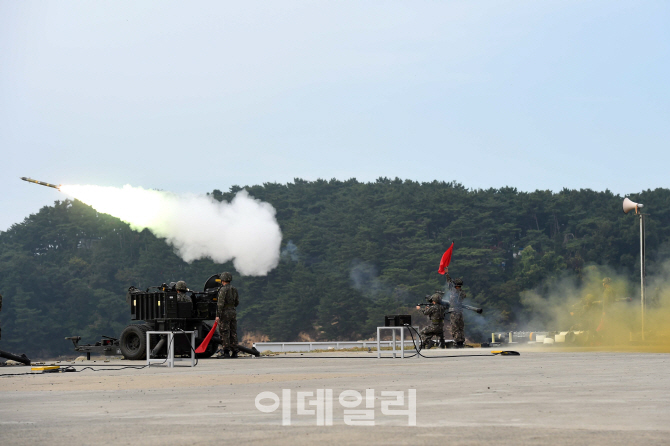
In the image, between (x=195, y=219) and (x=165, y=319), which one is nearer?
(x=165, y=319)

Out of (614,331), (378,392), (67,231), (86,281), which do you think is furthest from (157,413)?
(67,231)

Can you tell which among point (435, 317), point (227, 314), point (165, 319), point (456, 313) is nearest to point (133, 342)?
point (165, 319)

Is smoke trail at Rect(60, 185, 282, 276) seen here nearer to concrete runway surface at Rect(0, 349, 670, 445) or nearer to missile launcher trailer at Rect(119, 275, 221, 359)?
missile launcher trailer at Rect(119, 275, 221, 359)

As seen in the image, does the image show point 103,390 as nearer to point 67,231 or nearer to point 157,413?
point 157,413

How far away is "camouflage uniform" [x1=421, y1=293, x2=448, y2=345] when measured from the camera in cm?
3219

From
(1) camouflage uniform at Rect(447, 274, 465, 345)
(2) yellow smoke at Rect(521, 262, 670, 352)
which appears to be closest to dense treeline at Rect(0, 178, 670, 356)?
(2) yellow smoke at Rect(521, 262, 670, 352)

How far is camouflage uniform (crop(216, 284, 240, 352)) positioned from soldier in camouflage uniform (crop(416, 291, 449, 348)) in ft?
25.6

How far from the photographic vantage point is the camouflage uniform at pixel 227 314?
1041 inches

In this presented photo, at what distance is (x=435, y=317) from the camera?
32.2m

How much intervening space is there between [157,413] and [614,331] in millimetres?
30873

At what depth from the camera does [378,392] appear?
12992 mm

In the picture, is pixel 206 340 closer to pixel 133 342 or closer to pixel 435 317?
pixel 133 342

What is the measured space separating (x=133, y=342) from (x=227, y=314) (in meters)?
3.06

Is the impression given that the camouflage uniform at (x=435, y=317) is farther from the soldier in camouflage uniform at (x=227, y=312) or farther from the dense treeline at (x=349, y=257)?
the dense treeline at (x=349, y=257)
